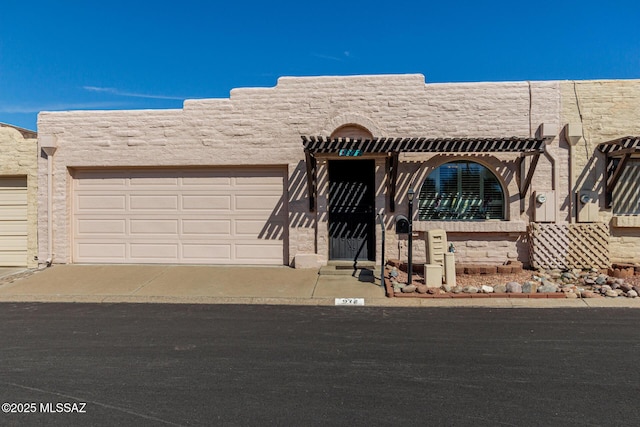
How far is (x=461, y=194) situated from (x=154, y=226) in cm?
739

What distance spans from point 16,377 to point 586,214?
10554 mm

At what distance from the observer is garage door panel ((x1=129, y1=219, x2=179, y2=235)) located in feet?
33.4

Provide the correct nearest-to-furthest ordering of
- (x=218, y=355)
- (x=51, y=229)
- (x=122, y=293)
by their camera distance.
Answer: (x=218, y=355), (x=122, y=293), (x=51, y=229)

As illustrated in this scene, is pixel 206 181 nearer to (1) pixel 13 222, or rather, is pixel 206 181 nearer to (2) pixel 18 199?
(2) pixel 18 199

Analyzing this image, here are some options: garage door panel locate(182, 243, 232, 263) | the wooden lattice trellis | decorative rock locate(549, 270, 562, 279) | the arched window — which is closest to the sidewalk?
garage door panel locate(182, 243, 232, 263)

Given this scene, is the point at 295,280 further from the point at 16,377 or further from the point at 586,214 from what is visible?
the point at 586,214

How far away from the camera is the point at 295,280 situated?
866 cm

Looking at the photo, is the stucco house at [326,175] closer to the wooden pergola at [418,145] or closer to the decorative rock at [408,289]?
the wooden pergola at [418,145]

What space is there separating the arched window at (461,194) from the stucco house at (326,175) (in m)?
0.02

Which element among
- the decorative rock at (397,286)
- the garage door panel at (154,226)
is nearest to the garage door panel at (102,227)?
the garage door panel at (154,226)

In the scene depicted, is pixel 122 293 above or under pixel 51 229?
under

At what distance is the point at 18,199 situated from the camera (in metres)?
10.4

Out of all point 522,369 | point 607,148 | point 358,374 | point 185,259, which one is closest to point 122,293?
point 185,259

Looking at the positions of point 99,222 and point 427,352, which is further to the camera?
point 99,222
